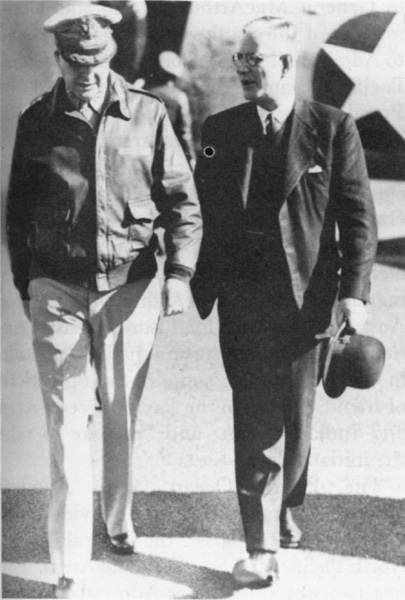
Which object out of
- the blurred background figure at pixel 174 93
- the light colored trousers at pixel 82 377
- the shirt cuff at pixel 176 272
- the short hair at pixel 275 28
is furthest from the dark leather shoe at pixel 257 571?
the short hair at pixel 275 28

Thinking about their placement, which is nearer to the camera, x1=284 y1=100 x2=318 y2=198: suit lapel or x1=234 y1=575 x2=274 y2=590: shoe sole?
x1=284 y1=100 x2=318 y2=198: suit lapel

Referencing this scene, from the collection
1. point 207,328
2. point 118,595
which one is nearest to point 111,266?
point 207,328

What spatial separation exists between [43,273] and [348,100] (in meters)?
1.32

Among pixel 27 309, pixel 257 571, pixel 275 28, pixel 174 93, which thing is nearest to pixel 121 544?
pixel 257 571

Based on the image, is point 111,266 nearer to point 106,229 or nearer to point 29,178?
point 106,229

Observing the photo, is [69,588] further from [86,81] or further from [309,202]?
[86,81]

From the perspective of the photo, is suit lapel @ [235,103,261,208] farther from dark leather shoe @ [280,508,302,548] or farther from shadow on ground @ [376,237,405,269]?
dark leather shoe @ [280,508,302,548]

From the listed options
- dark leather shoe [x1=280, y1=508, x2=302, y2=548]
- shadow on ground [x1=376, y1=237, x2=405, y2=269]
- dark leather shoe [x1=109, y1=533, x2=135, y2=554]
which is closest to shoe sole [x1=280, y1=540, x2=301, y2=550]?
dark leather shoe [x1=280, y1=508, x2=302, y2=548]

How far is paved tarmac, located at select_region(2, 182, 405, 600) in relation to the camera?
3133mm

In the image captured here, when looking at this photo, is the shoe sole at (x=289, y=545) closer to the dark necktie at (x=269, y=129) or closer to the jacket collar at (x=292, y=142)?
the jacket collar at (x=292, y=142)

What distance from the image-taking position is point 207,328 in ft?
10.2

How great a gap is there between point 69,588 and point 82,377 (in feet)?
2.67

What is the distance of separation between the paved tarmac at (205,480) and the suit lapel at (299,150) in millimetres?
411

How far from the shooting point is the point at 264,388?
3027 mm
